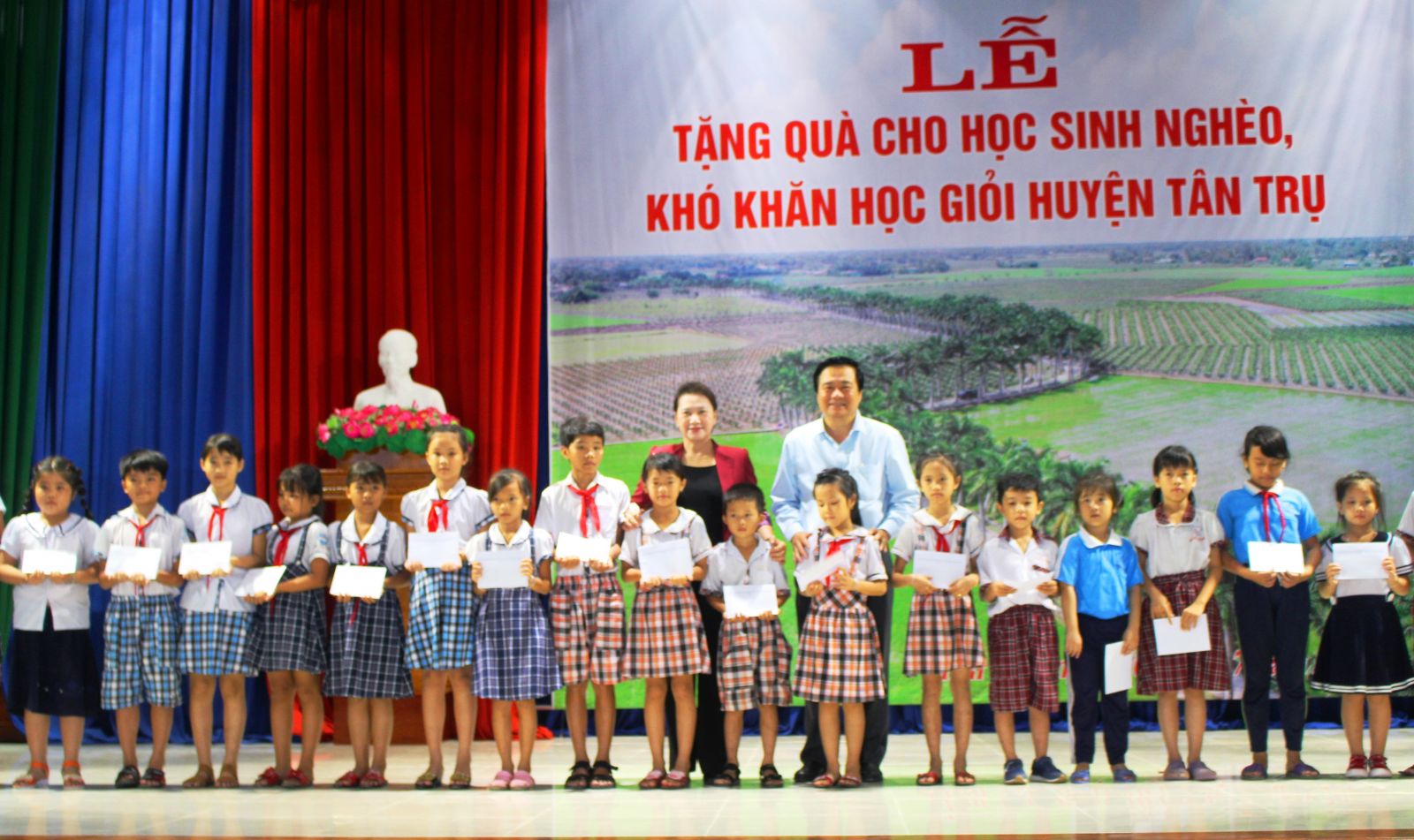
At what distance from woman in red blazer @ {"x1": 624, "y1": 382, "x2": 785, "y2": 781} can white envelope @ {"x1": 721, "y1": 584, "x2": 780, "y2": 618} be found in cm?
20

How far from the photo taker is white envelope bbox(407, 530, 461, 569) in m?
4.59

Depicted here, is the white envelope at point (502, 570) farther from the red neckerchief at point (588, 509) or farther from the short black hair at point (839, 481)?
the short black hair at point (839, 481)

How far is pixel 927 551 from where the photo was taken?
4496 mm

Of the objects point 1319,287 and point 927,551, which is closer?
point 927,551

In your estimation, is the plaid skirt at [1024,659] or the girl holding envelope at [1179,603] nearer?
the plaid skirt at [1024,659]

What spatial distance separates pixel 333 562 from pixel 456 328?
1790 mm

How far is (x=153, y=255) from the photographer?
6.36 meters

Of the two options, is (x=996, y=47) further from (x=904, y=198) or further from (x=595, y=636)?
(x=595, y=636)

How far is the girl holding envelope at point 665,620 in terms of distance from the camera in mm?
4457

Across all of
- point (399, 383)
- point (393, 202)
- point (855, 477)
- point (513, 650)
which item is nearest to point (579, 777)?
point (513, 650)

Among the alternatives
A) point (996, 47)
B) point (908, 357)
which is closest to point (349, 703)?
point (908, 357)

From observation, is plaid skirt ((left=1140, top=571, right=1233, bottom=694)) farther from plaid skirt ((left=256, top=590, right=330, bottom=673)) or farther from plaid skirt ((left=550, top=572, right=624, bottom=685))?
plaid skirt ((left=256, top=590, right=330, bottom=673))

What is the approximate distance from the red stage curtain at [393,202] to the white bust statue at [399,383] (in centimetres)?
27

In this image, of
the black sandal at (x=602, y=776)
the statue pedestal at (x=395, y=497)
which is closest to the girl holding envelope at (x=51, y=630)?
the statue pedestal at (x=395, y=497)
